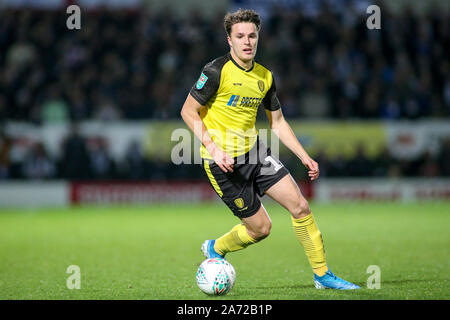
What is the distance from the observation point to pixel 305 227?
20.3 feet

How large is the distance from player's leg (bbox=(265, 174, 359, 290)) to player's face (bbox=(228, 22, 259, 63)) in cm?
122

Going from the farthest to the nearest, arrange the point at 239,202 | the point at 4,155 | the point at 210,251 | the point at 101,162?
the point at 101,162
the point at 4,155
the point at 210,251
the point at 239,202

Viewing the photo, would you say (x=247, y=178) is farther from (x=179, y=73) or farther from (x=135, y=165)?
(x=179, y=73)

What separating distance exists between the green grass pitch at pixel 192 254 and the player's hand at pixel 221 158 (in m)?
1.16

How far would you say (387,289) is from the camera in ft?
20.0

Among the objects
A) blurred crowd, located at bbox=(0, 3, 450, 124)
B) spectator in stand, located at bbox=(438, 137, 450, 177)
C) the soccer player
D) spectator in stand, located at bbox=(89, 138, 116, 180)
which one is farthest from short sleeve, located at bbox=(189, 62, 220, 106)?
spectator in stand, located at bbox=(438, 137, 450, 177)

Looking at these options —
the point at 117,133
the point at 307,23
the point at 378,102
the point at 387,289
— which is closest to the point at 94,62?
the point at 117,133

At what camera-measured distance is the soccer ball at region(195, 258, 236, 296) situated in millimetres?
5859

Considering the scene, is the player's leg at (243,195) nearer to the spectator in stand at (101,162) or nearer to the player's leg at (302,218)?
the player's leg at (302,218)

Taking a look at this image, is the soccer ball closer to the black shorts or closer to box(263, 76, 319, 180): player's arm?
the black shorts

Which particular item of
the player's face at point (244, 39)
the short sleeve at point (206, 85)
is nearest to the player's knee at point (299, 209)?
the short sleeve at point (206, 85)

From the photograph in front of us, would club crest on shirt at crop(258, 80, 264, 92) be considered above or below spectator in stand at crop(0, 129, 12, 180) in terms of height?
above

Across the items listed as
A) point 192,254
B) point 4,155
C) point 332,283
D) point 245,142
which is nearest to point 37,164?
point 4,155

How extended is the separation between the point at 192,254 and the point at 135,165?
8861 mm
